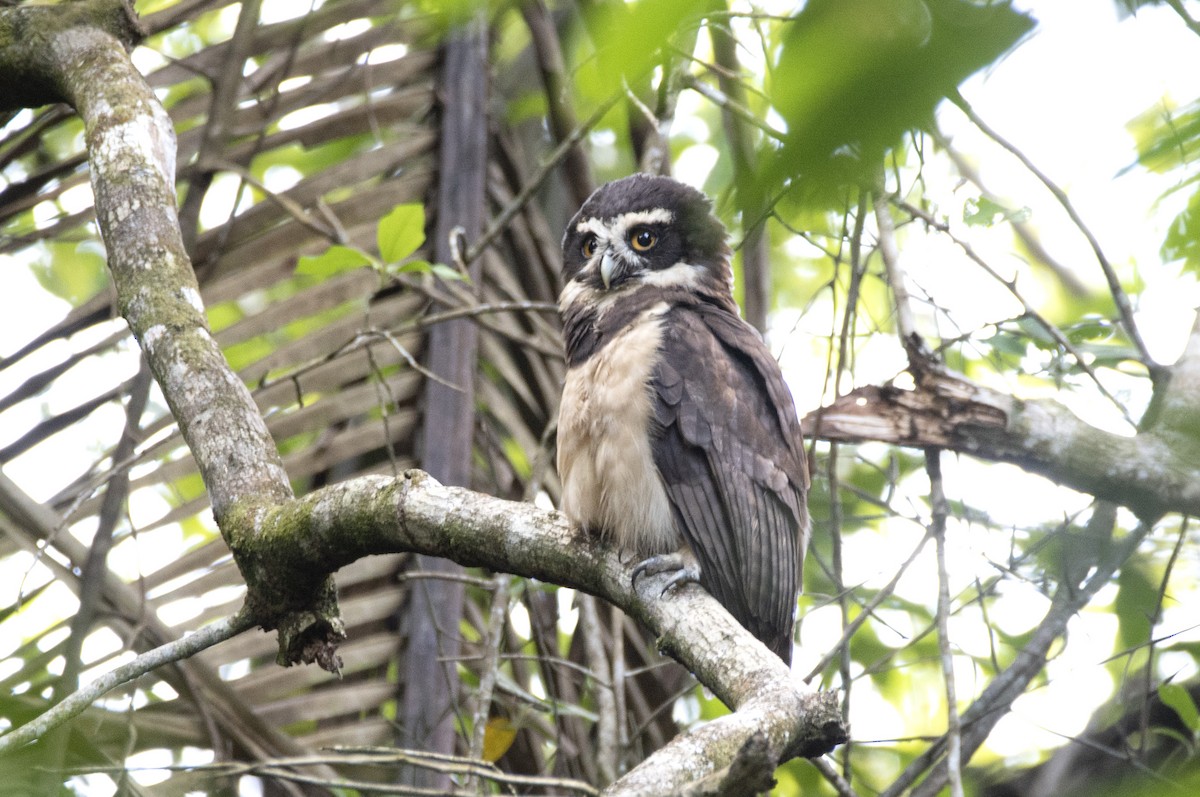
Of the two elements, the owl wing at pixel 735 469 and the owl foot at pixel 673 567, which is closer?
the owl foot at pixel 673 567

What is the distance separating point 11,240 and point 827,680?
4.48m

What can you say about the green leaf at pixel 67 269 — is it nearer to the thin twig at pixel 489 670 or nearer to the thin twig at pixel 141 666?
the thin twig at pixel 489 670

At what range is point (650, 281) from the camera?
→ 15.1 feet

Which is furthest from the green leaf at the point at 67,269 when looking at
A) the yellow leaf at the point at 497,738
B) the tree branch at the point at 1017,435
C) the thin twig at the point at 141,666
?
the tree branch at the point at 1017,435

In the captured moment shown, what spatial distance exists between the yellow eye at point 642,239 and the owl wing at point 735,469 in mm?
580

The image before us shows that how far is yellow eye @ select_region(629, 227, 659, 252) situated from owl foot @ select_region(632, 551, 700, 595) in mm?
1560

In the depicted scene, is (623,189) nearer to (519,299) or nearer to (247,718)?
(519,299)

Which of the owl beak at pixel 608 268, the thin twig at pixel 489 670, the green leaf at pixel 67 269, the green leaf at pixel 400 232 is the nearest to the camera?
the thin twig at pixel 489 670

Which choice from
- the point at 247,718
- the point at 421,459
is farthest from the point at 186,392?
the point at 421,459

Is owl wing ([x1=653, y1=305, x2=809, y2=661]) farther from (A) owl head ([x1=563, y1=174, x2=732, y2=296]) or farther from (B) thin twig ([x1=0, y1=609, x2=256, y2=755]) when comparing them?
(B) thin twig ([x1=0, y1=609, x2=256, y2=755])

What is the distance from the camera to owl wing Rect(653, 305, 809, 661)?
3678 millimetres

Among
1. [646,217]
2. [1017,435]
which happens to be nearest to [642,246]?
[646,217]

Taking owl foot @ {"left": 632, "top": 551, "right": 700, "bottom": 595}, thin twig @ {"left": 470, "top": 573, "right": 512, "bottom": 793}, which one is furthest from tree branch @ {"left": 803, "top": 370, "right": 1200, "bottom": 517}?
thin twig @ {"left": 470, "top": 573, "right": 512, "bottom": 793}

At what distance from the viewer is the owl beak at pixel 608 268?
4.51 meters
